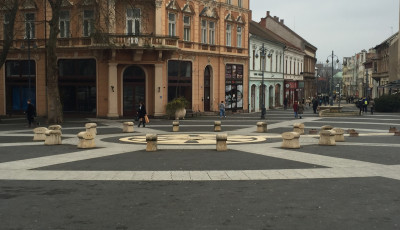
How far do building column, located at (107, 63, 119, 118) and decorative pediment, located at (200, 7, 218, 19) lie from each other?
10563mm

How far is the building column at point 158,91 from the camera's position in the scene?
3638 centimetres

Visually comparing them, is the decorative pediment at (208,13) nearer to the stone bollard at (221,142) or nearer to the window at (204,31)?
the window at (204,31)

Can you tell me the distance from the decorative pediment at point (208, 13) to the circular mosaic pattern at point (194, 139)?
20.9 m

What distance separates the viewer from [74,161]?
577 inches

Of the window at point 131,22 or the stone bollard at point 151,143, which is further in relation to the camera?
the window at point 131,22

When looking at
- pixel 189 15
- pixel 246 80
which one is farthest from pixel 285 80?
pixel 189 15

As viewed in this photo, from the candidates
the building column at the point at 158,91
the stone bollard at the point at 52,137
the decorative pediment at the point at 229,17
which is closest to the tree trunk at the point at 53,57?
the building column at the point at 158,91

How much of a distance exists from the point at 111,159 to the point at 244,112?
1337 inches

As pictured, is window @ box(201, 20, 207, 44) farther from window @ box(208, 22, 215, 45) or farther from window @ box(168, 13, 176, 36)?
window @ box(168, 13, 176, 36)

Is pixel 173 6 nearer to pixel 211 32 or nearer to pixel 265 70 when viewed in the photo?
pixel 211 32

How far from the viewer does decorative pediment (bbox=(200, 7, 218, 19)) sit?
4112 cm

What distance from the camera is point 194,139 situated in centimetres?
2127

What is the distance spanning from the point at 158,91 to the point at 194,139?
1598 cm

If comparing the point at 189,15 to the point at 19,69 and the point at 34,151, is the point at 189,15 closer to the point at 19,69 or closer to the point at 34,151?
the point at 19,69
